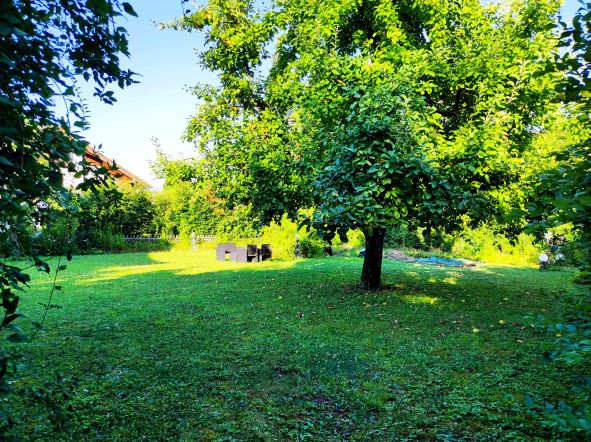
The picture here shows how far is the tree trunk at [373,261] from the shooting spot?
7.95m

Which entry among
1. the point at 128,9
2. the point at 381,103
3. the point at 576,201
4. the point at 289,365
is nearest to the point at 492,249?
the point at 381,103

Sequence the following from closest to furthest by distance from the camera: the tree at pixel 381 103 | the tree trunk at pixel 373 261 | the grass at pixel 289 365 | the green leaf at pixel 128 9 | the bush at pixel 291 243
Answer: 1. the green leaf at pixel 128 9
2. the grass at pixel 289 365
3. the tree at pixel 381 103
4. the tree trunk at pixel 373 261
5. the bush at pixel 291 243

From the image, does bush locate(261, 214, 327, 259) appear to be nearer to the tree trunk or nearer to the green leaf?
the tree trunk

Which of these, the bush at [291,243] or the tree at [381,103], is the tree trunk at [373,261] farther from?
the bush at [291,243]

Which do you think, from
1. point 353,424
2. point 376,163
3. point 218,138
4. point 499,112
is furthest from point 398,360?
point 218,138

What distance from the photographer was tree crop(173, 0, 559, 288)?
18.4ft

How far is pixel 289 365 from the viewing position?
4137 millimetres

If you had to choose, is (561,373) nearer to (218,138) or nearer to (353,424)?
(353,424)

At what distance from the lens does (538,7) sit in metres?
7.09

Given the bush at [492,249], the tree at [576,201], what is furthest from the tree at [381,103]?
the bush at [492,249]

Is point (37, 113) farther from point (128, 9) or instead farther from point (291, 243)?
point (291, 243)

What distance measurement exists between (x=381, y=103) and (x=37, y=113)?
4.85 meters

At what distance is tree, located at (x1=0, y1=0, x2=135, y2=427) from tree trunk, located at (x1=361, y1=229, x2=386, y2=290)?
622cm

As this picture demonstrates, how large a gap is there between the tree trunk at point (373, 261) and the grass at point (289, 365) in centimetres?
38
